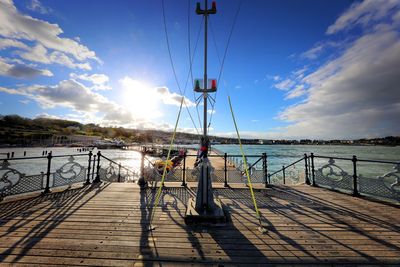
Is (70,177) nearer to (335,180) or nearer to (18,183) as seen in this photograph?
(18,183)

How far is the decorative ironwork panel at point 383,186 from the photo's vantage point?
5230 mm

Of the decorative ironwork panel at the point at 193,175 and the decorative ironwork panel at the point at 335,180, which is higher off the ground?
the decorative ironwork panel at the point at 335,180

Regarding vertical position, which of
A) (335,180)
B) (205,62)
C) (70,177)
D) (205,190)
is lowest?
(70,177)

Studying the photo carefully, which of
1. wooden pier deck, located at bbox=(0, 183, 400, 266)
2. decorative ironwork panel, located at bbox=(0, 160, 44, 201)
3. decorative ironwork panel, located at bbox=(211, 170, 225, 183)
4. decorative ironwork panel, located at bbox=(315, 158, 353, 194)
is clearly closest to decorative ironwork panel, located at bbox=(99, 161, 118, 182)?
decorative ironwork panel, located at bbox=(0, 160, 44, 201)

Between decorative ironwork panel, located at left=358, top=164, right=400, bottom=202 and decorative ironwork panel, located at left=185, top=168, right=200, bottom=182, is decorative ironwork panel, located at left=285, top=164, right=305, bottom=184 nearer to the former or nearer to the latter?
decorative ironwork panel, located at left=358, top=164, right=400, bottom=202

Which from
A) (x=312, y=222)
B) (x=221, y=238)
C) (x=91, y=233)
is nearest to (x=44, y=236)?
(x=91, y=233)

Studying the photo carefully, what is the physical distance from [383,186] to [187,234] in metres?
6.69

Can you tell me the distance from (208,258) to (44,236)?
3.18 meters

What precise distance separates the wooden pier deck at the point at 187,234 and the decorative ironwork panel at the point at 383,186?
601mm

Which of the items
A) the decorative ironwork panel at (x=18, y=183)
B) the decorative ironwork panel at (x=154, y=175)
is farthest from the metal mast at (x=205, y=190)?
the decorative ironwork panel at (x=18, y=183)

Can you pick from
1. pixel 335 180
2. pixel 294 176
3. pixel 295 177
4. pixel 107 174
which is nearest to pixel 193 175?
pixel 107 174

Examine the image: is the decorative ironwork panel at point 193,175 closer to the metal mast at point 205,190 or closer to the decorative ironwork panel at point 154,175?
the decorative ironwork panel at point 154,175

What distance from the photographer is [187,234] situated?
342 cm

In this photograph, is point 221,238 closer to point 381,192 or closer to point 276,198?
point 276,198
